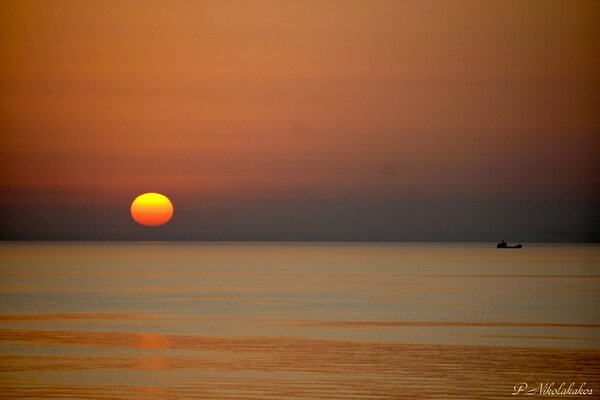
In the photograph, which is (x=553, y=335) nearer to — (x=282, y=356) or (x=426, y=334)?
(x=426, y=334)

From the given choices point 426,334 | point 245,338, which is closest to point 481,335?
point 426,334

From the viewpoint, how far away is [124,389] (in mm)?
27141

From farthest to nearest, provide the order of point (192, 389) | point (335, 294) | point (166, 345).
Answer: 1. point (335, 294)
2. point (166, 345)
3. point (192, 389)

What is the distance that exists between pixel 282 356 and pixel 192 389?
279 inches

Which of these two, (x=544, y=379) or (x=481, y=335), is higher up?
(x=481, y=335)

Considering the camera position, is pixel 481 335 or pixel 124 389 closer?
pixel 124 389

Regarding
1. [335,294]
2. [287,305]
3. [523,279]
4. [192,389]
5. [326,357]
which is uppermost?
[523,279]

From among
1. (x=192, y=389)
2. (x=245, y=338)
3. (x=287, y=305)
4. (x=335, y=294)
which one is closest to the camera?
(x=192, y=389)
